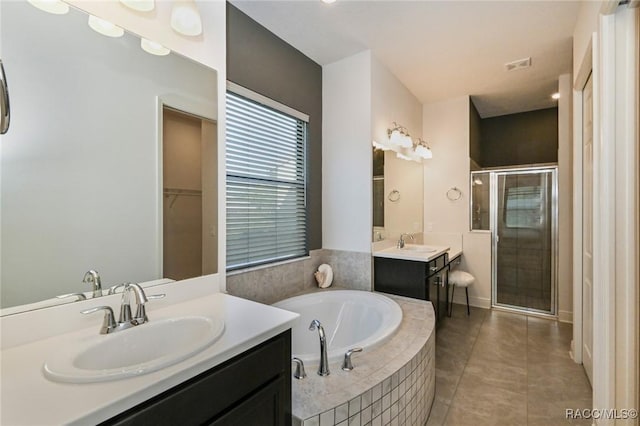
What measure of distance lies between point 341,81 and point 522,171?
2.63 meters

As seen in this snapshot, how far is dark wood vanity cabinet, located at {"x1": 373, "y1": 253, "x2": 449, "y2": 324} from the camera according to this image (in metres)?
2.67

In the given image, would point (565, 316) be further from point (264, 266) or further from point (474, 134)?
point (264, 266)

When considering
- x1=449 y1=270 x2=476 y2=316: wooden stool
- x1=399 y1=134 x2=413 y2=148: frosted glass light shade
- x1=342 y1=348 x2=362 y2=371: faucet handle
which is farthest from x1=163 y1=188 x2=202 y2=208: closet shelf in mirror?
x1=449 y1=270 x2=476 y2=316: wooden stool

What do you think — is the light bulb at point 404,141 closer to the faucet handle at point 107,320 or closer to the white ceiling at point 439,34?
the white ceiling at point 439,34

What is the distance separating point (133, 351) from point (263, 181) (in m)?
1.52

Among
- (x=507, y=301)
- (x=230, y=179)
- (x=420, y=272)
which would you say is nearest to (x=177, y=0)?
(x=230, y=179)

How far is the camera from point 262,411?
41.7 inches

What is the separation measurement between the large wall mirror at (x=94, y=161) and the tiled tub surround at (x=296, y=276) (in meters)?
0.55

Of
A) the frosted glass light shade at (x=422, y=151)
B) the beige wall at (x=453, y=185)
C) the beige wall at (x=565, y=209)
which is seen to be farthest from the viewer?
the beige wall at (x=453, y=185)

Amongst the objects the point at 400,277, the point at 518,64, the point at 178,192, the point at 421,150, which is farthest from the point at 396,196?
the point at 178,192

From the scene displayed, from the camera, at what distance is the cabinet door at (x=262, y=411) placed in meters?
0.96

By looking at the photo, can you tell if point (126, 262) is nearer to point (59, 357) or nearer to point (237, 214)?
point (59, 357)

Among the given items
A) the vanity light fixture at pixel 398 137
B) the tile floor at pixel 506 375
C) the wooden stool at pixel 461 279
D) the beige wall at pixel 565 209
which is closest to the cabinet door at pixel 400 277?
the tile floor at pixel 506 375

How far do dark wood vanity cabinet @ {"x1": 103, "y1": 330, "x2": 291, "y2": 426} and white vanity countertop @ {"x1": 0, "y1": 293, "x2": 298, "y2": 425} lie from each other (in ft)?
0.09
